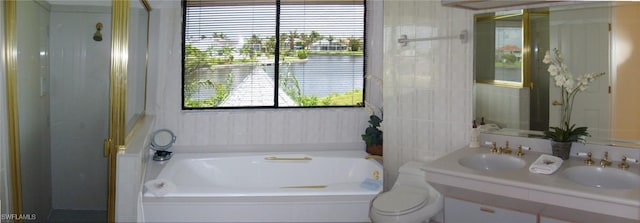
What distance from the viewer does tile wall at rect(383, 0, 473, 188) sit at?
304 cm

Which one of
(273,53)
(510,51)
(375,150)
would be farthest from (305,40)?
(510,51)

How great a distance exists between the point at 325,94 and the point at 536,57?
83.2 inches

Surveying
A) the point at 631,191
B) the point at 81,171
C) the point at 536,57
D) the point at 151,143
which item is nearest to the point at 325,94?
the point at 151,143

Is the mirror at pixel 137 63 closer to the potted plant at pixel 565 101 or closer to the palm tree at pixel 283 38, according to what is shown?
the palm tree at pixel 283 38

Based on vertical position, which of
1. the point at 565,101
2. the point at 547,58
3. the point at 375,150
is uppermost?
the point at 547,58

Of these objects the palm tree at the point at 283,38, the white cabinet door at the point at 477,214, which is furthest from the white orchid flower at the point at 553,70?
the palm tree at the point at 283,38

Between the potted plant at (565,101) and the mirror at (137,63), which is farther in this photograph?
the mirror at (137,63)

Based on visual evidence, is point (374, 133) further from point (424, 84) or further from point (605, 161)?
point (605, 161)

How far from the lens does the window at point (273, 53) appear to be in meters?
4.25

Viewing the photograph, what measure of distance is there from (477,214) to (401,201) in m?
0.49

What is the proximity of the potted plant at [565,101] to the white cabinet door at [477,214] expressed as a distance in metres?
0.56

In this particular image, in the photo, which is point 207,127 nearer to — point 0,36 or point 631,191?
point 0,36

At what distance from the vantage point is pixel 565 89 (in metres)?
2.61

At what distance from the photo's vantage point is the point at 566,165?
2449 millimetres
